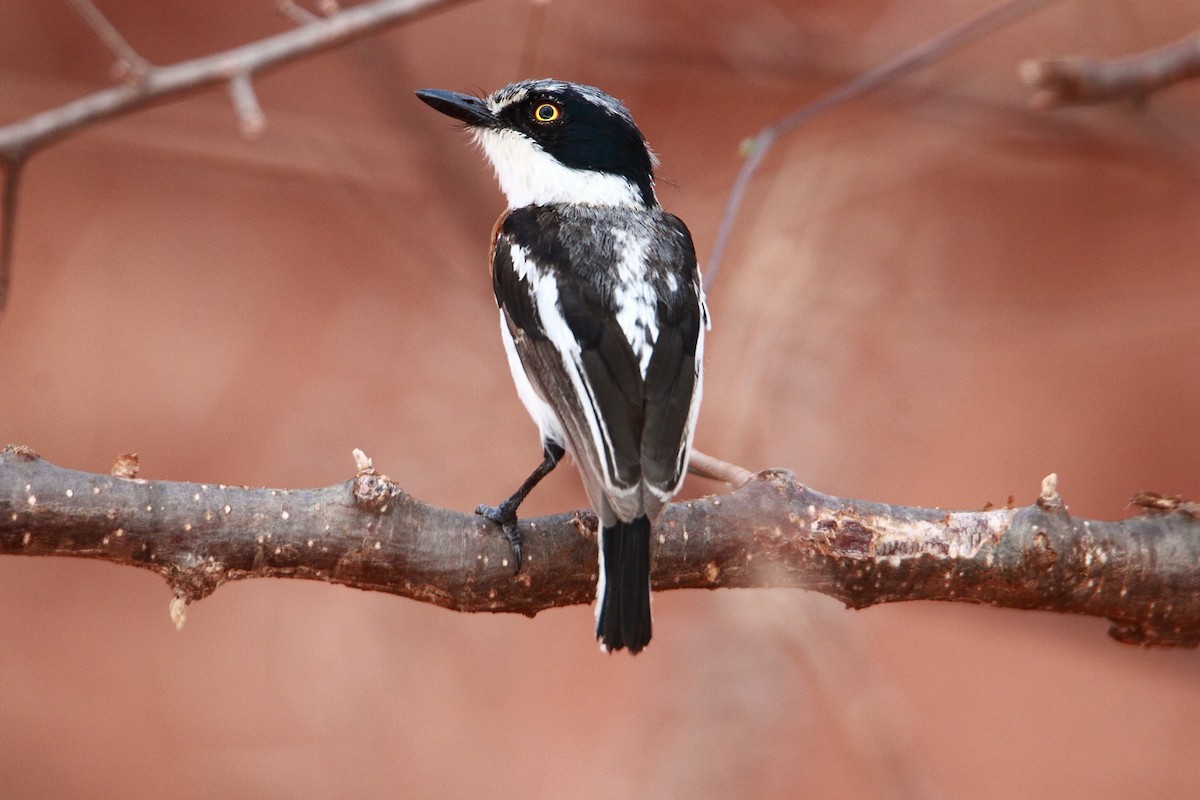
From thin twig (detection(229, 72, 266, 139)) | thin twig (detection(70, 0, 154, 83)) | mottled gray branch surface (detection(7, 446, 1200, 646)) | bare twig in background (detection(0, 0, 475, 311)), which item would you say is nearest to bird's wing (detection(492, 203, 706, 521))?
mottled gray branch surface (detection(7, 446, 1200, 646))

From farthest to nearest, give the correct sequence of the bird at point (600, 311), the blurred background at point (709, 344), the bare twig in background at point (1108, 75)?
the blurred background at point (709, 344), the bare twig in background at point (1108, 75), the bird at point (600, 311)

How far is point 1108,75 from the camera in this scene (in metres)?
3.21

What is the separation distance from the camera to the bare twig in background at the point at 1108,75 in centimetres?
309

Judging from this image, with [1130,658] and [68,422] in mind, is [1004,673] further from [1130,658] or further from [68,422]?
[68,422]

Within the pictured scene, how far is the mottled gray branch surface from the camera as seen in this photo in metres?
2.32

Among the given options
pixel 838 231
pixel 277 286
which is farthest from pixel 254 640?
pixel 838 231

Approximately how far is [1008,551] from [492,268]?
5.33 ft

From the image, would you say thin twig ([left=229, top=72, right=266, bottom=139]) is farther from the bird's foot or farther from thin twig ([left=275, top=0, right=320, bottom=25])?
the bird's foot

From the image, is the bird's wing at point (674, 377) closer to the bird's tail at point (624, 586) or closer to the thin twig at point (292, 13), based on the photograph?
the bird's tail at point (624, 586)

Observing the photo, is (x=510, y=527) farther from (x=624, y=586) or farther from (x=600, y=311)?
(x=600, y=311)

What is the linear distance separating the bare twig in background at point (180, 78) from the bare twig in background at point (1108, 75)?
1.59m

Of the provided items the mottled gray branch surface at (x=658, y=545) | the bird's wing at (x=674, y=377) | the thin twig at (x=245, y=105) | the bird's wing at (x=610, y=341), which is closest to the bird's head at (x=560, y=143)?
the bird's wing at (x=610, y=341)

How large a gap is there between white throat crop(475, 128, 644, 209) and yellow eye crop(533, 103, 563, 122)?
8 centimetres

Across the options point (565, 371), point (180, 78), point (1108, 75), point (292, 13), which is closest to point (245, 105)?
point (180, 78)
